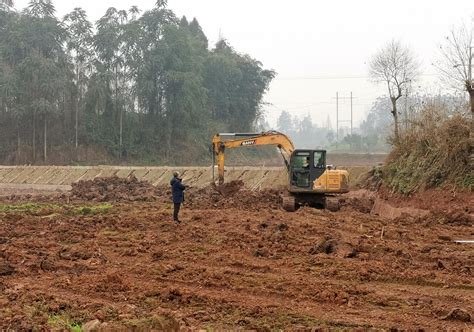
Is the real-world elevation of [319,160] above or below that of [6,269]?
above

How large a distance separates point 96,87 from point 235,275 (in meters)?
43.0

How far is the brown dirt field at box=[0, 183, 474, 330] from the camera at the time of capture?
20.5 ft

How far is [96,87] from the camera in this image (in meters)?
49.2

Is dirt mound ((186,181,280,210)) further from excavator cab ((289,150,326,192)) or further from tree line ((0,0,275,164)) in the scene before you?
tree line ((0,0,275,164))

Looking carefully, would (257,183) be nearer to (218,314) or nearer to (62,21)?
(218,314)

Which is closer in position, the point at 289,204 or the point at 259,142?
the point at 289,204

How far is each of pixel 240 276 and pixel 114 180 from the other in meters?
20.5

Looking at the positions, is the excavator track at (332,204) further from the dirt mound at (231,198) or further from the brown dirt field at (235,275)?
the brown dirt field at (235,275)

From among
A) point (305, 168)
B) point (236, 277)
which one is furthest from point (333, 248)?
point (305, 168)

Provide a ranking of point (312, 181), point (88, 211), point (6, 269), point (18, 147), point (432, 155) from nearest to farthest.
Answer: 1. point (6, 269)
2. point (88, 211)
3. point (312, 181)
4. point (432, 155)
5. point (18, 147)

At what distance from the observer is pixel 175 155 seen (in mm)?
54156

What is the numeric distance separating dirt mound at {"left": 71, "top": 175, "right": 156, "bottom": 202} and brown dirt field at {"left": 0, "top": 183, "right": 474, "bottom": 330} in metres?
9.11

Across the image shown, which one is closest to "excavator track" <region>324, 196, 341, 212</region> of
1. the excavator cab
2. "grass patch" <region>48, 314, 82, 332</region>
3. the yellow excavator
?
the yellow excavator

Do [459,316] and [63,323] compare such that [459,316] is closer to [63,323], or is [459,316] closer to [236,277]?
[236,277]
